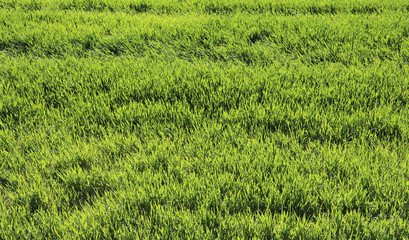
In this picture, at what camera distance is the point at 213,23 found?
450 cm

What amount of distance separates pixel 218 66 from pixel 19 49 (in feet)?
8.38

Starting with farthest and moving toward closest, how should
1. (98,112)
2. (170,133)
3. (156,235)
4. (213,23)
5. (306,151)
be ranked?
(213,23)
(98,112)
(170,133)
(306,151)
(156,235)

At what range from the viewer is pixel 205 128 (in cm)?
266

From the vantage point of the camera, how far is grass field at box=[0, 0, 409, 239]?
6.24 ft

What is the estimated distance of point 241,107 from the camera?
9.52ft

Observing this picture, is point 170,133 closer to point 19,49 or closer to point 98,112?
point 98,112

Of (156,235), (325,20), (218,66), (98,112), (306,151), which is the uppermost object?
(325,20)

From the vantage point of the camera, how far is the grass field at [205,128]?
1903 mm

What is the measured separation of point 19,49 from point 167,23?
1.93 m

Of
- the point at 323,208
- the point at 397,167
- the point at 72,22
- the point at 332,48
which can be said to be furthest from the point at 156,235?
the point at 72,22

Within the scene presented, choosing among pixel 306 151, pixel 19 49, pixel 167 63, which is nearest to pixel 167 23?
pixel 167 63

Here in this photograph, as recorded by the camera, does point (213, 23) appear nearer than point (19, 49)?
No

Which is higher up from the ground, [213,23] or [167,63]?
[213,23]

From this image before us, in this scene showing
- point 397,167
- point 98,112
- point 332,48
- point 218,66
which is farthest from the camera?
point 332,48
